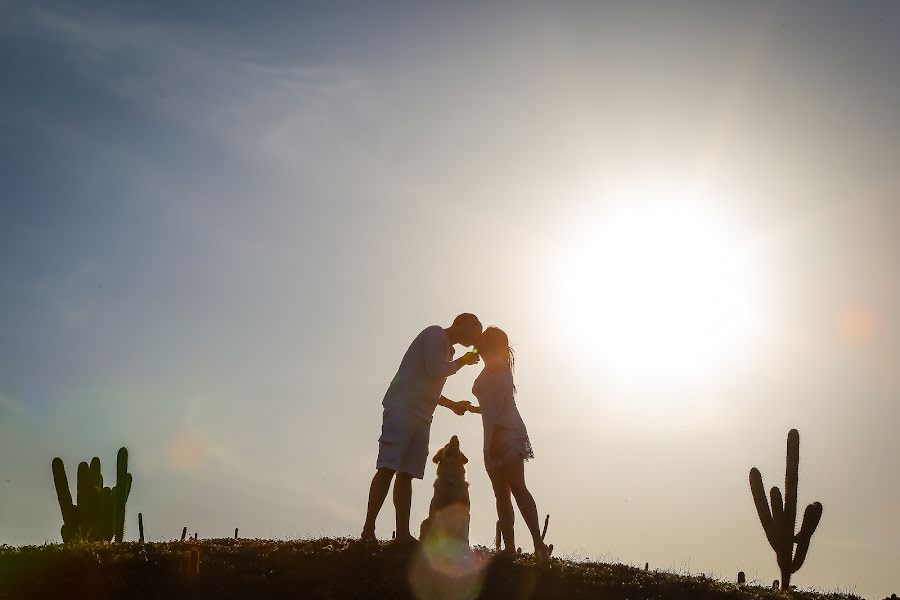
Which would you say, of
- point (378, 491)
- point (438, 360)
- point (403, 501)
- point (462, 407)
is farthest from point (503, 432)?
point (378, 491)

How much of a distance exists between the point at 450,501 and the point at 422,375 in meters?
1.96

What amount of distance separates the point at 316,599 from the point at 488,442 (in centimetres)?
331

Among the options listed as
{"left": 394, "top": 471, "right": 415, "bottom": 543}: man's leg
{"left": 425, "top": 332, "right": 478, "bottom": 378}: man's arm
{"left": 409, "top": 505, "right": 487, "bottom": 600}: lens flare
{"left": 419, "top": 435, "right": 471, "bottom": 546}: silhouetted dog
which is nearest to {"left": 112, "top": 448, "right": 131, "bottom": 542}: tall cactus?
{"left": 419, "top": 435, "right": 471, "bottom": 546}: silhouetted dog

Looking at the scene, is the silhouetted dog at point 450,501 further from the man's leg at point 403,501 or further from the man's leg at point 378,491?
the man's leg at point 378,491

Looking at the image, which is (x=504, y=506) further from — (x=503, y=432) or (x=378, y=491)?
(x=378, y=491)

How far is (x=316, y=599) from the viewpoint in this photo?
10.3 metres

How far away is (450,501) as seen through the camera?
41.4 ft

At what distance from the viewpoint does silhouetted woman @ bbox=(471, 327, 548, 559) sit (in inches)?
485

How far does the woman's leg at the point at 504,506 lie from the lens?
12.4 meters

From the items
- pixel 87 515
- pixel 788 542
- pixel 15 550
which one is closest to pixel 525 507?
pixel 15 550

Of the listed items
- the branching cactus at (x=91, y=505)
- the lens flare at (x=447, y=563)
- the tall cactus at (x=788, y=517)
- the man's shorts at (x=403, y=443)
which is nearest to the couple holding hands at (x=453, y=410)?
the man's shorts at (x=403, y=443)

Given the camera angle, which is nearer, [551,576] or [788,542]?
[551,576]

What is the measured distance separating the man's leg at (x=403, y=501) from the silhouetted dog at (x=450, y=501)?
72 cm

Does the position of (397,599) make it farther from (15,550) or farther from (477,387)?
(15,550)
